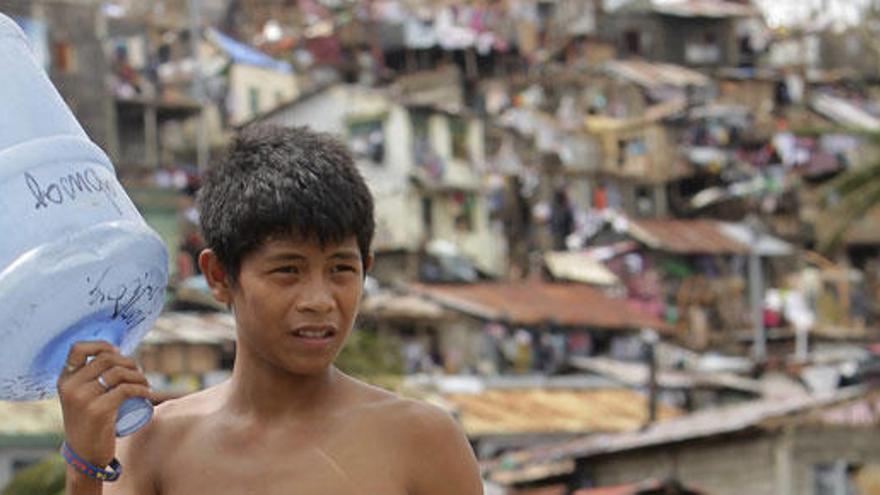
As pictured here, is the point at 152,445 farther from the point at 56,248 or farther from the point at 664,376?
the point at 664,376

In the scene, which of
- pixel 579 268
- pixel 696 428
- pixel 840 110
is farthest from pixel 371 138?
pixel 696 428

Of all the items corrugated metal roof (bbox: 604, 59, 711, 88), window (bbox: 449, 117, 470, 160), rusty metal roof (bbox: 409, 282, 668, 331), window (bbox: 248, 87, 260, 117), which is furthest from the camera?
corrugated metal roof (bbox: 604, 59, 711, 88)

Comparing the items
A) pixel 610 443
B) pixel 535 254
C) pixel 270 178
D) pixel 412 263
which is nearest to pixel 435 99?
pixel 535 254

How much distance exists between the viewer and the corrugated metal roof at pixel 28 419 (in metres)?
31.3

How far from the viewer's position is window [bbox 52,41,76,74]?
49.9 metres

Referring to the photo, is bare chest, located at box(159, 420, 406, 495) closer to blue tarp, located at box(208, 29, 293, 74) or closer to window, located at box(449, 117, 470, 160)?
window, located at box(449, 117, 470, 160)

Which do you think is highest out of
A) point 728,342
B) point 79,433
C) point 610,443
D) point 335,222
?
point 335,222

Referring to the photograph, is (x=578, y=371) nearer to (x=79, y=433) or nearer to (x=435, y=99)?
(x=435, y=99)

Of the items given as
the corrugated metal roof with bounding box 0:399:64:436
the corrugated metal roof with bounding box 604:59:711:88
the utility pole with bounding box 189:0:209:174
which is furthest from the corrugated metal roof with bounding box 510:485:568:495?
the corrugated metal roof with bounding box 604:59:711:88

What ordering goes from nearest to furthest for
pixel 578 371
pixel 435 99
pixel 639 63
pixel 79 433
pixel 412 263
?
pixel 79 433 → pixel 578 371 → pixel 412 263 → pixel 435 99 → pixel 639 63

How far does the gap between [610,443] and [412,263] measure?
26335 mm

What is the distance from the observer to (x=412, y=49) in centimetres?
6575

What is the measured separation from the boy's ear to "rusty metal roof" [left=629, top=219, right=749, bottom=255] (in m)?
54.4

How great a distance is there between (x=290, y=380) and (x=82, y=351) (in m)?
0.41
